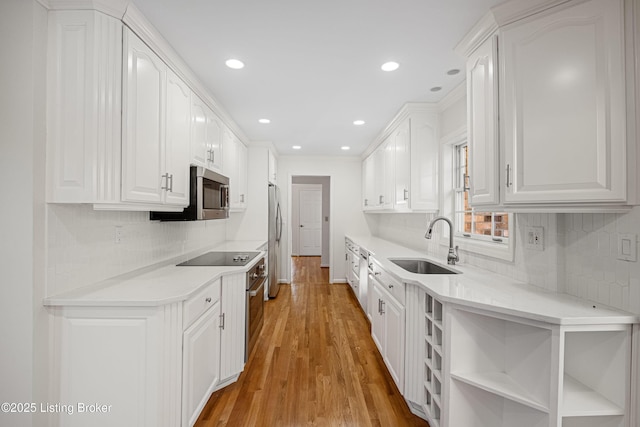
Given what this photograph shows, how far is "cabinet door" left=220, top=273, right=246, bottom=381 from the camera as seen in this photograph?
7.16ft

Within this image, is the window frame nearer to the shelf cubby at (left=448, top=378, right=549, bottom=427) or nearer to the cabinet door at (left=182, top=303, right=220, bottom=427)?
the shelf cubby at (left=448, top=378, right=549, bottom=427)

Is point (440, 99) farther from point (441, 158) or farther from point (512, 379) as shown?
point (512, 379)

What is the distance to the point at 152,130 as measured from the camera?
1803 millimetres

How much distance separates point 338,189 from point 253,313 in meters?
3.36

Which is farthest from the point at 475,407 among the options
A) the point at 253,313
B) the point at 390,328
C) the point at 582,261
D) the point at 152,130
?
the point at 152,130

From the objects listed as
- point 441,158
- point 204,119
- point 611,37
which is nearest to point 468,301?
point 611,37

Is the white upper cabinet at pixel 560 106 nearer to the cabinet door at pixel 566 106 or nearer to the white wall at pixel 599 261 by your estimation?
the cabinet door at pixel 566 106

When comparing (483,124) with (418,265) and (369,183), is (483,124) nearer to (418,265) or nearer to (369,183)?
(418,265)

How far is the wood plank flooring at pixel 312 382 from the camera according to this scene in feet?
6.26

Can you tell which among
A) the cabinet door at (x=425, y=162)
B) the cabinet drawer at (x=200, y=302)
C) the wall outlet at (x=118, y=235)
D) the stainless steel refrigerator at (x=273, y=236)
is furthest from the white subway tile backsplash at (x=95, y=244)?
the cabinet door at (x=425, y=162)

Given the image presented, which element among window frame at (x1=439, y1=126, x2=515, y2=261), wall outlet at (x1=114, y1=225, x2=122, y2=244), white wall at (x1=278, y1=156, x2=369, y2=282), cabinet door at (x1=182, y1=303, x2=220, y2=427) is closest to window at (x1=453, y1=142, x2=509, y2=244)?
window frame at (x1=439, y1=126, x2=515, y2=261)

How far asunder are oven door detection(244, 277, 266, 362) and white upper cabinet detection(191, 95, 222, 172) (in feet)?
4.08

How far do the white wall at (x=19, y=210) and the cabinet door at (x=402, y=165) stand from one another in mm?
2785

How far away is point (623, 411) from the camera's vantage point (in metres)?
1.21
